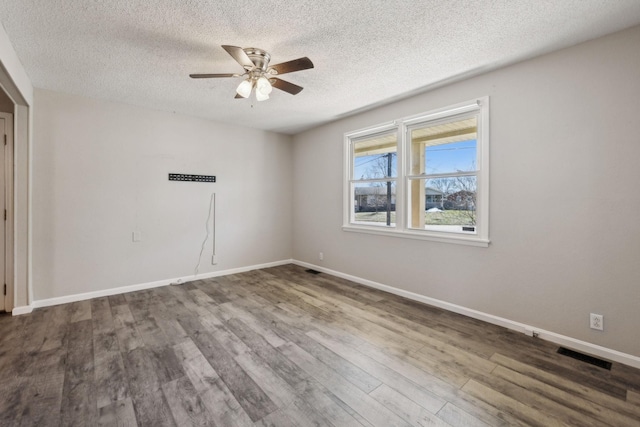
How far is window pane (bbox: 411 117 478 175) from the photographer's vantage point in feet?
10.2

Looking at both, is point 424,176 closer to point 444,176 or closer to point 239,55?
point 444,176

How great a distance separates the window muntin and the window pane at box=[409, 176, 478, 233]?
1.17 feet

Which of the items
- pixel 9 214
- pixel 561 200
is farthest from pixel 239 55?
pixel 9 214

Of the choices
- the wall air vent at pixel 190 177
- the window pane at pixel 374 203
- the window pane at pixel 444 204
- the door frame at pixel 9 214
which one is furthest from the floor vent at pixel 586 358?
the door frame at pixel 9 214

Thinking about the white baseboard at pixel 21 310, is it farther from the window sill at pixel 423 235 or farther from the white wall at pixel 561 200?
the white wall at pixel 561 200

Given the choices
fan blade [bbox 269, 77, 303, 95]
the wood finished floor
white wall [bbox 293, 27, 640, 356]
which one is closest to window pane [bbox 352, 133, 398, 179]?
white wall [bbox 293, 27, 640, 356]

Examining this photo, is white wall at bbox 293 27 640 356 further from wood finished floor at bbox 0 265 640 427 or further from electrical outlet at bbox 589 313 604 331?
wood finished floor at bbox 0 265 640 427

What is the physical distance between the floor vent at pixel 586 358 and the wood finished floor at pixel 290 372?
2.7 inches

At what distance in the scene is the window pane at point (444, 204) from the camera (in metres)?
3.12

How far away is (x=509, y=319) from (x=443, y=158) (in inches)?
73.2

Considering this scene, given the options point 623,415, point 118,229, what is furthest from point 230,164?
point 623,415

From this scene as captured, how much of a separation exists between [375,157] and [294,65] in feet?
7.51

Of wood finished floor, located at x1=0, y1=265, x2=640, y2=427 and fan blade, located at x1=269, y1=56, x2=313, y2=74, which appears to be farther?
fan blade, located at x1=269, y1=56, x2=313, y2=74

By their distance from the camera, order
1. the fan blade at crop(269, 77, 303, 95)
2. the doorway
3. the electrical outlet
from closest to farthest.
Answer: the electrical outlet → the fan blade at crop(269, 77, 303, 95) → the doorway
